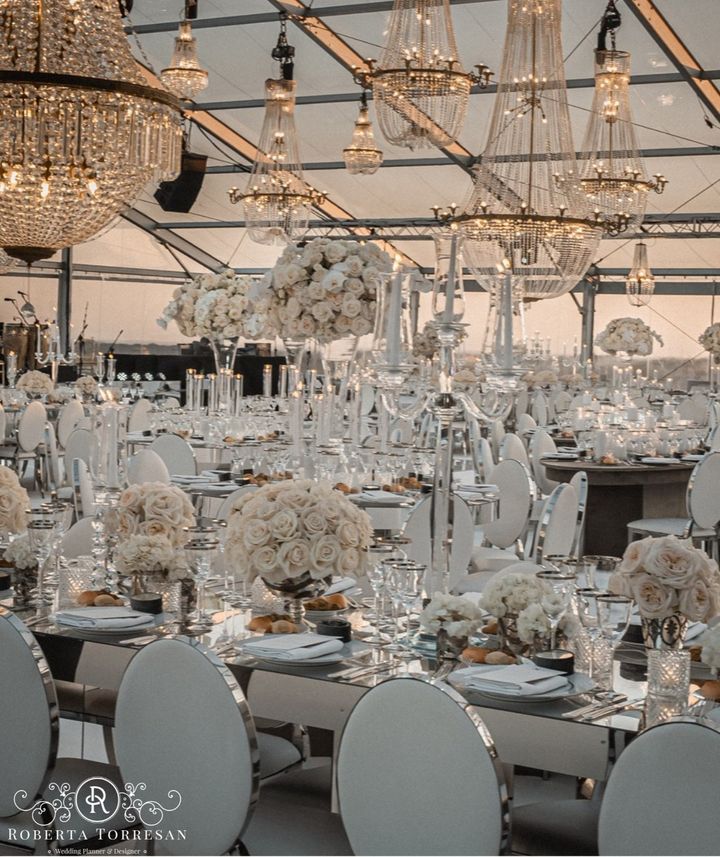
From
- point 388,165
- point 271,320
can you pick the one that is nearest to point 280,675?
point 271,320

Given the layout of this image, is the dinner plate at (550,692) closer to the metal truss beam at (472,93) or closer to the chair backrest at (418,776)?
the chair backrest at (418,776)

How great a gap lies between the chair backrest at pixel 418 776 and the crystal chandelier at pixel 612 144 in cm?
743

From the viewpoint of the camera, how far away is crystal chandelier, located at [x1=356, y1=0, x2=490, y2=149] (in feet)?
23.7

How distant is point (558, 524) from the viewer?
509 cm

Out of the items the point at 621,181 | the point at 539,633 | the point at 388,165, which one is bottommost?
the point at 539,633

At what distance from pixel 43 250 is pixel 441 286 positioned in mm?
1599

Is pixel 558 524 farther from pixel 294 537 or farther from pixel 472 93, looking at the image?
pixel 472 93

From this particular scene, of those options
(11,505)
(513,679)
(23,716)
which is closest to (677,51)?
(11,505)

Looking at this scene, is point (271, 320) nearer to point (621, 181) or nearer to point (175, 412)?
point (175, 412)

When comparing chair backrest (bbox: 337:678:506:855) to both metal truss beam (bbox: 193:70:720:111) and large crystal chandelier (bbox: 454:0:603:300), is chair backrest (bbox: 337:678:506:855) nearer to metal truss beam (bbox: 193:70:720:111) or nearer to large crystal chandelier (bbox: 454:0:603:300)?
large crystal chandelier (bbox: 454:0:603:300)

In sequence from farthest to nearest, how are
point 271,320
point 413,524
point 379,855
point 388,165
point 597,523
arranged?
point 388,165 < point 597,523 < point 271,320 < point 413,524 < point 379,855

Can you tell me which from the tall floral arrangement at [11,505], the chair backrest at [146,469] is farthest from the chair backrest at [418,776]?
the chair backrest at [146,469]

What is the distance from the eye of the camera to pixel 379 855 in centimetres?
225

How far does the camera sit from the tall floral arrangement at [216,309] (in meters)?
8.29
